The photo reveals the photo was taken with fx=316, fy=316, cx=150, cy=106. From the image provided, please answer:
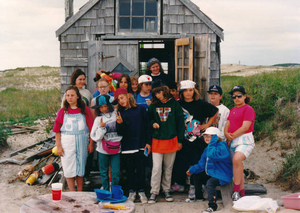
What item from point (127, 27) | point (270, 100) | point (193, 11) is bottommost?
point (270, 100)

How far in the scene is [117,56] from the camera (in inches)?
297

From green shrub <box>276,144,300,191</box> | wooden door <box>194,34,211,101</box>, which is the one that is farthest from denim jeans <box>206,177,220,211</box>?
wooden door <box>194,34,211,101</box>

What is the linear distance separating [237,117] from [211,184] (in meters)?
1.02

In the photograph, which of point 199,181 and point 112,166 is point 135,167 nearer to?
point 112,166

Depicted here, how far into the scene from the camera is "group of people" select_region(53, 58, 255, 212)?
4.47m

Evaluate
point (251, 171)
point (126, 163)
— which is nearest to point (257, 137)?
point (251, 171)

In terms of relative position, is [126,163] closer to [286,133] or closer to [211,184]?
[211,184]

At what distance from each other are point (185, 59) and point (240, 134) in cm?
281

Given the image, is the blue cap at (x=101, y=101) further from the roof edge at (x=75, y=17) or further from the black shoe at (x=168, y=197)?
the roof edge at (x=75, y=17)

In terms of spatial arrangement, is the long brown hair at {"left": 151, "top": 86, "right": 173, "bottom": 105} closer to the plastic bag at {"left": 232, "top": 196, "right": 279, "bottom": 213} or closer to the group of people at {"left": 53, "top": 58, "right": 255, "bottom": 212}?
the group of people at {"left": 53, "top": 58, "right": 255, "bottom": 212}

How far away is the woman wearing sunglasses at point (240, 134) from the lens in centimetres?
439

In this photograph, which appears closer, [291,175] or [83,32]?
[291,175]

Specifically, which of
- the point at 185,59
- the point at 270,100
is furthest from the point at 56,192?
the point at 270,100

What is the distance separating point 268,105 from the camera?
9523mm
